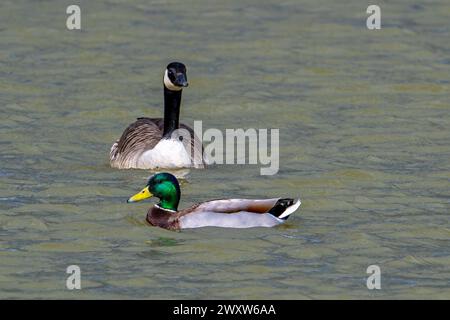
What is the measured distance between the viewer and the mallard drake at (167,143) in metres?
19.8

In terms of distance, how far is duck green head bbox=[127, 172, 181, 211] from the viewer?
16578 mm

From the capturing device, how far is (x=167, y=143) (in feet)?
65.5

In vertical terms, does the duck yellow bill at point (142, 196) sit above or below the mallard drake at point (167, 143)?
below

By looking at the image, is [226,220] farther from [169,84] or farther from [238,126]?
[238,126]

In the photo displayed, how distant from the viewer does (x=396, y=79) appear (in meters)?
23.7

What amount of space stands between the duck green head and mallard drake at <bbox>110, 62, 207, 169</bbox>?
9.78 ft

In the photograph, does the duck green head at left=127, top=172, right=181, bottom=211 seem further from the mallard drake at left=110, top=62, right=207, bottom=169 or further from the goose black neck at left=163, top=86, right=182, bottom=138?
the goose black neck at left=163, top=86, right=182, bottom=138

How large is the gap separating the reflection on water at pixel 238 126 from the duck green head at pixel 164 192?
310mm

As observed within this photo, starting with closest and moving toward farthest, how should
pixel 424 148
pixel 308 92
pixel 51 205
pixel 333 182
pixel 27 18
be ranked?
pixel 51 205
pixel 333 182
pixel 424 148
pixel 308 92
pixel 27 18

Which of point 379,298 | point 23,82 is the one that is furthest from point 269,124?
point 379,298

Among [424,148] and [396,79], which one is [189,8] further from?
[424,148]

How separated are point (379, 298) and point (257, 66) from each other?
1075 cm

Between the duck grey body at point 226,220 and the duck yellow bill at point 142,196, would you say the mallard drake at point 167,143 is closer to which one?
the duck yellow bill at point 142,196

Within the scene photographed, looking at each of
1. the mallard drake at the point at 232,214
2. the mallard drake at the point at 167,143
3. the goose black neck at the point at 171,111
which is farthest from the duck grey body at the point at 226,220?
the goose black neck at the point at 171,111
